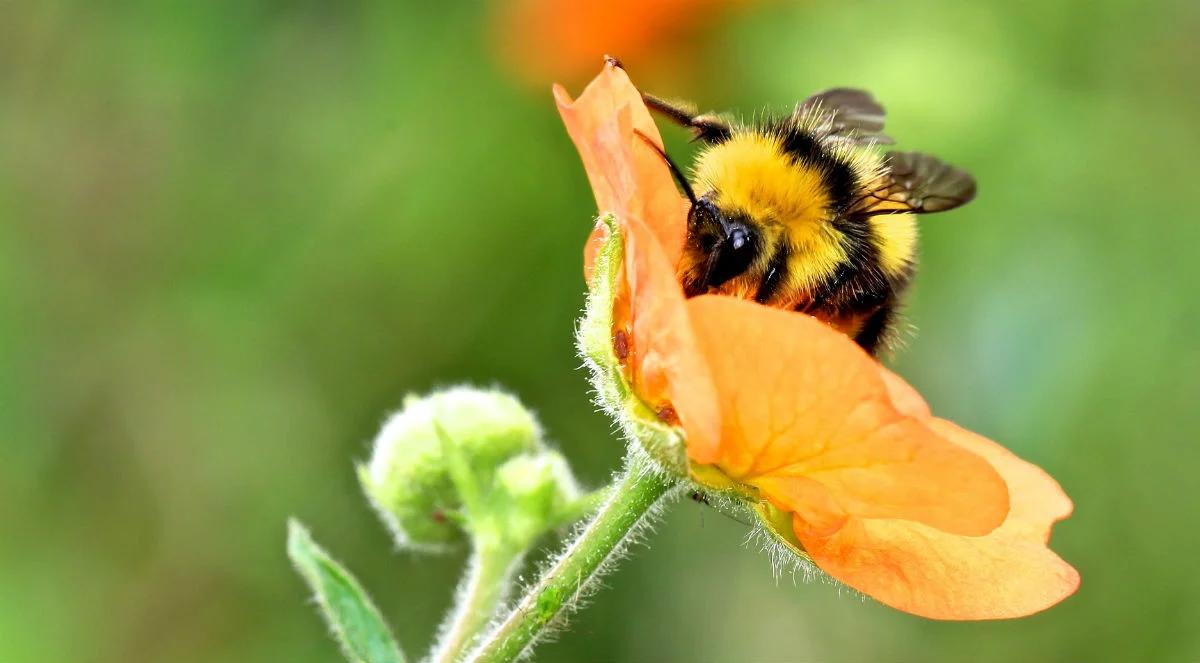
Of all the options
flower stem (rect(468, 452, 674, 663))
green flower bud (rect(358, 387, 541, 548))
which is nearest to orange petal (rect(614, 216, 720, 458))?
flower stem (rect(468, 452, 674, 663))

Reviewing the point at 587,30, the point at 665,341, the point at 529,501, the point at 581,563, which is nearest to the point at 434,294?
the point at 587,30

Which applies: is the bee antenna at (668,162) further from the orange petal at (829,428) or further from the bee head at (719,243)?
the orange petal at (829,428)

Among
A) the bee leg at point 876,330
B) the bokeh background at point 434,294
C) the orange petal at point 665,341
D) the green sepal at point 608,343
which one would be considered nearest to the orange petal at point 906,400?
the orange petal at point 665,341

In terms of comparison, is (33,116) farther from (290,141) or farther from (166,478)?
(166,478)

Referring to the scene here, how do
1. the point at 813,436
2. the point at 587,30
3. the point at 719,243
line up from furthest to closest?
1. the point at 587,30
2. the point at 719,243
3. the point at 813,436

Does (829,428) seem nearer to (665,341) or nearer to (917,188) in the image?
(665,341)

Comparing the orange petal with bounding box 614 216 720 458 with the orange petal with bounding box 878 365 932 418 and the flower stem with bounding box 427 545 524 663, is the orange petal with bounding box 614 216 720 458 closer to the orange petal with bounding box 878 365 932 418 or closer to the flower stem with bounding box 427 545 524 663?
the orange petal with bounding box 878 365 932 418

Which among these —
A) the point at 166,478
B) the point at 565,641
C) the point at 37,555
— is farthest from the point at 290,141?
the point at 565,641
